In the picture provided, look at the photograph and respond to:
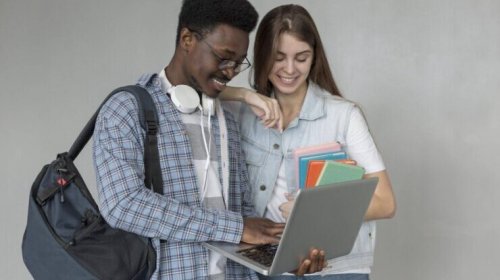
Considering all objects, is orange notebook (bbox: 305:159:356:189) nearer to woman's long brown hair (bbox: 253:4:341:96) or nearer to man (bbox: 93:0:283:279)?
man (bbox: 93:0:283:279)

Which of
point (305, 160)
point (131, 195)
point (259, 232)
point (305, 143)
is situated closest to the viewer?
point (131, 195)

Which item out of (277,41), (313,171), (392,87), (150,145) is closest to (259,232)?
(313,171)

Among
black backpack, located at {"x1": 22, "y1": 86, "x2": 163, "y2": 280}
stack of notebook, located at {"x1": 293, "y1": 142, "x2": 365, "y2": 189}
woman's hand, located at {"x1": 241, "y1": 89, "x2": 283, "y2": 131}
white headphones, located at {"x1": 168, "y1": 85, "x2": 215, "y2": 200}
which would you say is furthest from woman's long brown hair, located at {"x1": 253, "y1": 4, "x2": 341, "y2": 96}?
black backpack, located at {"x1": 22, "y1": 86, "x2": 163, "y2": 280}

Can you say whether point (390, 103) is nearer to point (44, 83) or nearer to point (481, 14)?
point (481, 14)

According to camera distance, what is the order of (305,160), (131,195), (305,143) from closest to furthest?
(131,195) → (305,160) → (305,143)

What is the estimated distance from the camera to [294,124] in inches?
65.4

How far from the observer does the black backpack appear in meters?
1.24

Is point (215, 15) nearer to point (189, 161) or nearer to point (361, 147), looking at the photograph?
point (189, 161)

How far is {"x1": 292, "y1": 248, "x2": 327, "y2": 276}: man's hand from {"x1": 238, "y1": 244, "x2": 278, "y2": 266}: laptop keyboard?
6 cm

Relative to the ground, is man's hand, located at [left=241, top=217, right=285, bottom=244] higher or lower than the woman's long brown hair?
lower

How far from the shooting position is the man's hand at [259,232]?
52.2 inches

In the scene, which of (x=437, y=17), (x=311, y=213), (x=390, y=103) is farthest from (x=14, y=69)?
(x=311, y=213)

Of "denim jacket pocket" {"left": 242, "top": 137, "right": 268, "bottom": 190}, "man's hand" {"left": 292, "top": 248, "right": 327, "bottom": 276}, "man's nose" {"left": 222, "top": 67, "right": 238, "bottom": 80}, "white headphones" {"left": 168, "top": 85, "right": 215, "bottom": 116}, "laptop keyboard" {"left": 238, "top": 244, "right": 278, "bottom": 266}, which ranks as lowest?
"man's hand" {"left": 292, "top": 248, "right": 327, "bottom": 276}

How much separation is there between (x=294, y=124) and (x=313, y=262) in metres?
0.45
